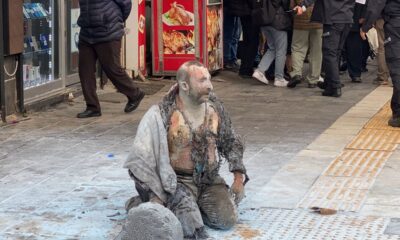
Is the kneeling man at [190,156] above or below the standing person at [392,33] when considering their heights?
below

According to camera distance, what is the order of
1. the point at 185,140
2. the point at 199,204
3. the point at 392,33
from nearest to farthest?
the point at 185,140, the point at 199,204, the point at 392,33

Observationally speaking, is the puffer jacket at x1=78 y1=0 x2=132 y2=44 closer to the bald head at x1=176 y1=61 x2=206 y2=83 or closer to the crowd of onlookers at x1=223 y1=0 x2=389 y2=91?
the crowd of onlookers at x1=223 y1=0 x2=389 y2=91

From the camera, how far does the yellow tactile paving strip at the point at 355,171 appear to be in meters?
5.80

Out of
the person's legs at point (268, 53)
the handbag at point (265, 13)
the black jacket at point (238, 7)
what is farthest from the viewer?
the black jacket at point (238, 7)

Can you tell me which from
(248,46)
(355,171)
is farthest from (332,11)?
(355,171)

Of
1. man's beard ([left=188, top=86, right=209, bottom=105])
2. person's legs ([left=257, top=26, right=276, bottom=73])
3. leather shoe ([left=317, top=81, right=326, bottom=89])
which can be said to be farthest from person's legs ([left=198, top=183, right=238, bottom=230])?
person's legs ([left=257, top=26, right=276, bottom=73])

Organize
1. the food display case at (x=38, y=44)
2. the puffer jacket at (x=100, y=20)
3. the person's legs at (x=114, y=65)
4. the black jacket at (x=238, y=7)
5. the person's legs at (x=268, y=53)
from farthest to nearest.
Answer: the black jacket at (x=238, y=7)
the person's legs at (x=268, y=53)
the food display case at (x=38, y=44)
the person's legs at (x=114, y=65)
the puffer jacket at (x=100, y=20)

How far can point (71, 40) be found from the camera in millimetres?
10258

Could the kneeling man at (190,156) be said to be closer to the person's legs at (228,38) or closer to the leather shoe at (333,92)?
the leather shoe at (333,92)

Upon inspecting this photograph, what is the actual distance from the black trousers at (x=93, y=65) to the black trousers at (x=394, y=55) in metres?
2.63

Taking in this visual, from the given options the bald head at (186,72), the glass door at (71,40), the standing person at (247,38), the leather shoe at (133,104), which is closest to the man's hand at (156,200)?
the bald head at (186,72)

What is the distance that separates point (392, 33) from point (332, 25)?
1888mm

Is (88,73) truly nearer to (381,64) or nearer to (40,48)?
(40,48)

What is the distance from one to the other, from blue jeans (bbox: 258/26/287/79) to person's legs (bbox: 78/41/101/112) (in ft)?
10.4
